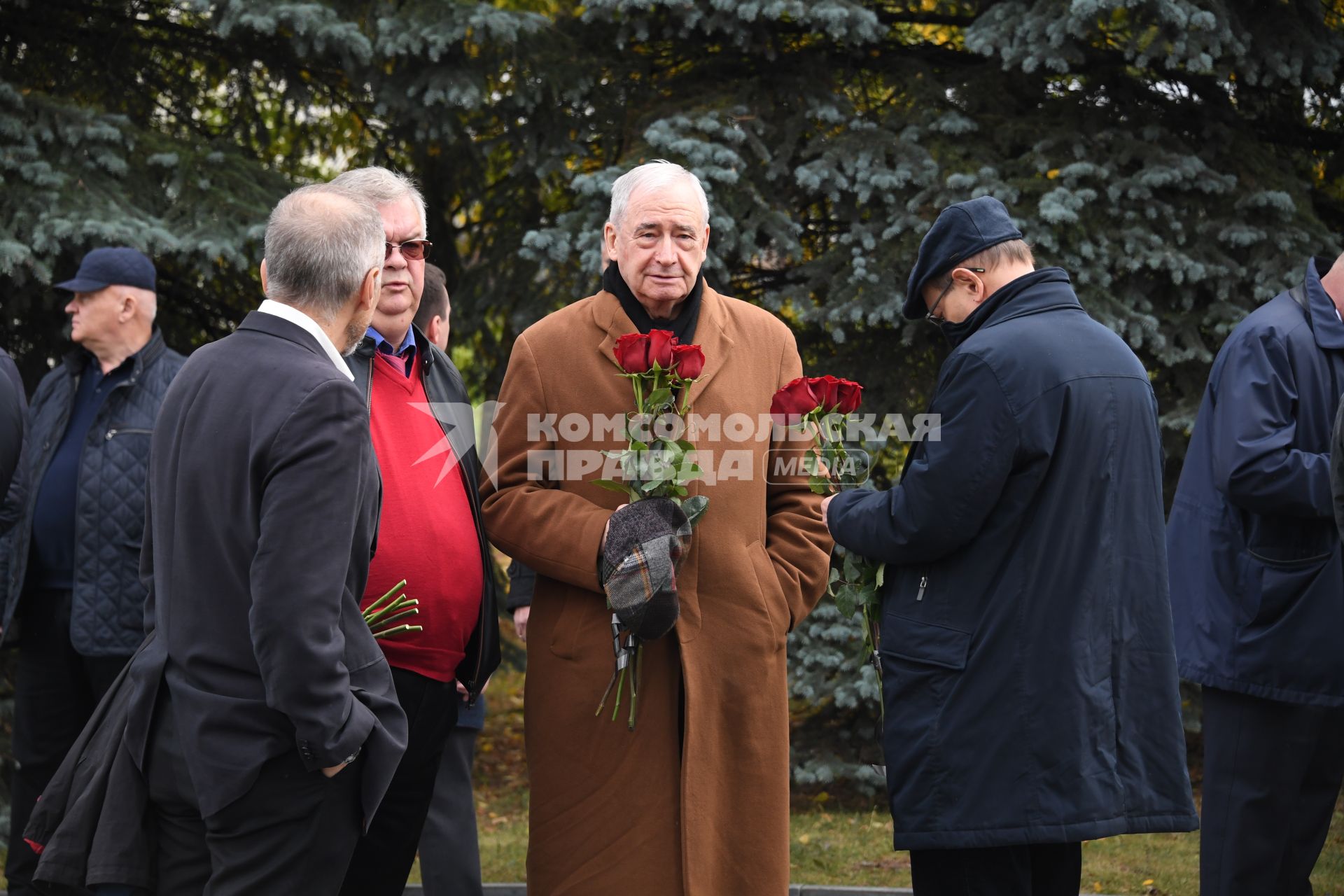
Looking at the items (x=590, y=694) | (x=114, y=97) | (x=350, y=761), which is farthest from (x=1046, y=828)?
(x=114, y=97)

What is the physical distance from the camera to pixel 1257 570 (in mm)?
3951

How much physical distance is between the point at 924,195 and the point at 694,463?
11.7ft

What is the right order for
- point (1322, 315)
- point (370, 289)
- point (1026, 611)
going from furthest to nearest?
point (1322, 315), point (1026, 611), point (370, 289)

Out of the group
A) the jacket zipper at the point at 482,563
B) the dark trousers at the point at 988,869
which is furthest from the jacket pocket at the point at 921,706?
the jacket zipper at the point at 482,563

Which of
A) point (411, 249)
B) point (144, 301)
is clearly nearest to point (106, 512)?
point (144, 301)

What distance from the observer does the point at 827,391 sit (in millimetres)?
3439

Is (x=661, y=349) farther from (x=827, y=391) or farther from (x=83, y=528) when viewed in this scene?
(x=83, y=528)

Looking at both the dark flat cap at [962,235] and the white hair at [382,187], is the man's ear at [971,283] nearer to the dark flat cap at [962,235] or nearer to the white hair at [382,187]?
the dark flat cap at [962,235]

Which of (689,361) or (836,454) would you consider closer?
(689,361)

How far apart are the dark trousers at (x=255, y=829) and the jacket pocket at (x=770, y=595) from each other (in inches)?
50.4

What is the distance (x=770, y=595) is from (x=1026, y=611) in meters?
0.73

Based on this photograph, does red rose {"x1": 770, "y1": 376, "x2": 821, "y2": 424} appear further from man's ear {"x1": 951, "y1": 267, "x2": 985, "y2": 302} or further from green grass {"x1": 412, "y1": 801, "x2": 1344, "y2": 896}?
green grass {"x1": 412, "y1": 801, "x2": 1344, "y2": 896}

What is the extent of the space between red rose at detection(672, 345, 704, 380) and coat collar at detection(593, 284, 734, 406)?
0.30 meters

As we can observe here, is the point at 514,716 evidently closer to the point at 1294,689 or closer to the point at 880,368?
the point at 880,368
